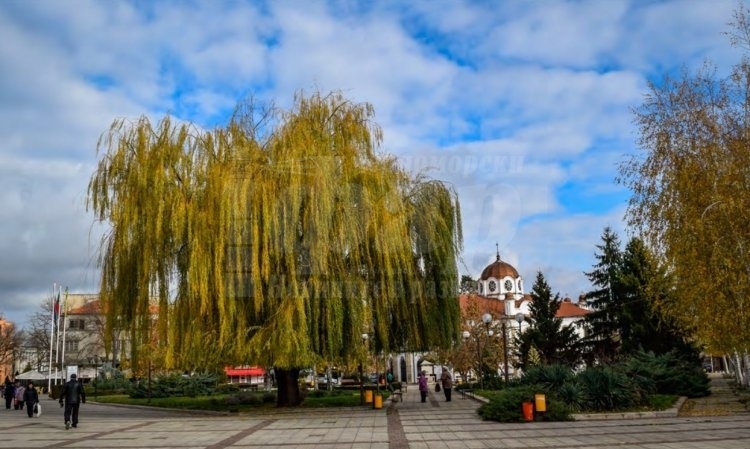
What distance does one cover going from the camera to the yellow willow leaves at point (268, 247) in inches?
802

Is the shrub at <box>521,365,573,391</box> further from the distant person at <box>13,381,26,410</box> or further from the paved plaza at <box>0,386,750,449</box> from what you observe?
the distant person at <box>13,381,26,410</box>

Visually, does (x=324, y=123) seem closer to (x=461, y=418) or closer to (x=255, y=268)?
(x=255, y=268)

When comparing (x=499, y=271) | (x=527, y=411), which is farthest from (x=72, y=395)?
(x=499, y=271)

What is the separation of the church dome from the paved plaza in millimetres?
74433

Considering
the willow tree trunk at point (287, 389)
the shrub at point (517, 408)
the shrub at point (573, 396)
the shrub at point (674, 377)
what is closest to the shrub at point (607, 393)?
the shrub at point (573, 396)

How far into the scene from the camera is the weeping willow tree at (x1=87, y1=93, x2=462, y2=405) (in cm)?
2038

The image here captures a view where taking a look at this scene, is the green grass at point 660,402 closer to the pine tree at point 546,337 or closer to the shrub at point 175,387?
the shrub at point 175,387

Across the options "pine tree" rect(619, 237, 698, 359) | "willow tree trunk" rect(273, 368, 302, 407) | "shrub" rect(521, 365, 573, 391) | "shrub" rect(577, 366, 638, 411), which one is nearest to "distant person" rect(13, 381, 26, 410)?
"willow tree trunk" rect(273, 368, 302, 407)

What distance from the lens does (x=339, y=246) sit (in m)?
21.2

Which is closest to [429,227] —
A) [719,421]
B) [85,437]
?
[719,421]

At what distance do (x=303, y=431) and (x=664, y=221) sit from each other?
1257 cm

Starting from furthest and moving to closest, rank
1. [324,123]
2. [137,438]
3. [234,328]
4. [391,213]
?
1. [324,123]
2. [391,213]
3. [234,328]
4. [137,438]

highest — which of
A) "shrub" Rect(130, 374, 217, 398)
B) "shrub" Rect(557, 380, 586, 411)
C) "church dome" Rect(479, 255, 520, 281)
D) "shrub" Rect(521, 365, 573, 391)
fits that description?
"church dome" Rect(479, 255, 520, 281)

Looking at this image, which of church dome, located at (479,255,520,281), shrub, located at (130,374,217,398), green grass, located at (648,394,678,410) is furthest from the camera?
church dome, located at (479,255,520,281)
